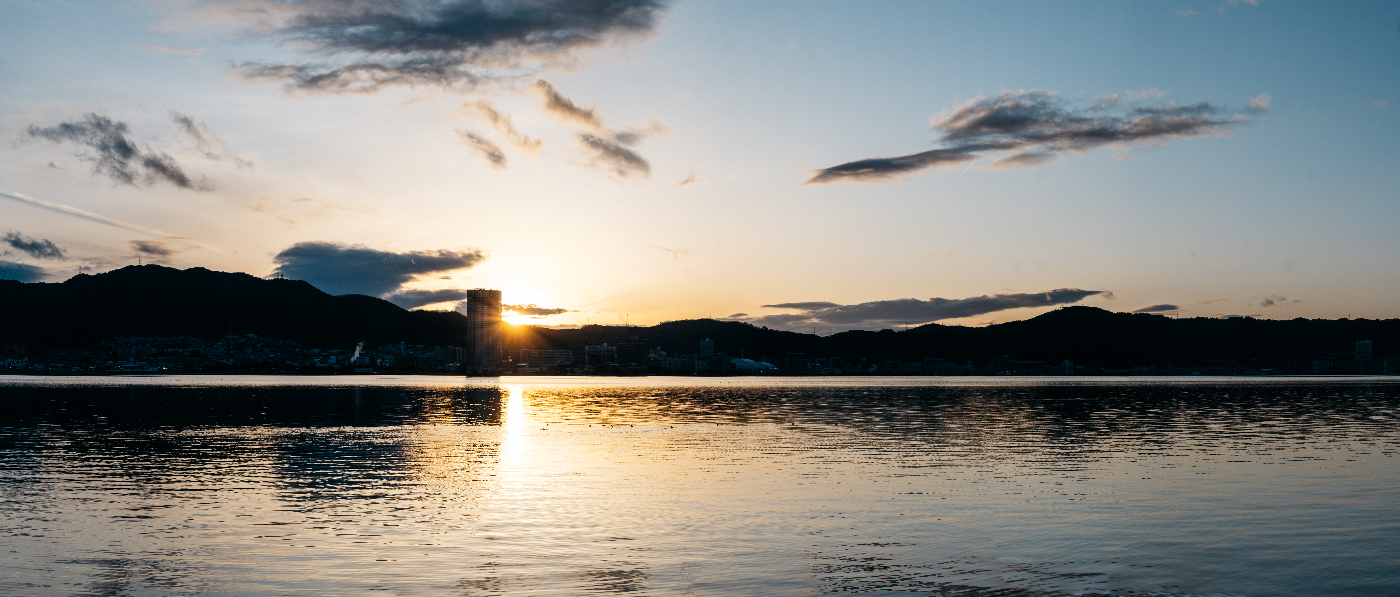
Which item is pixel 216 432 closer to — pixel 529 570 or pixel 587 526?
pixel 587 526

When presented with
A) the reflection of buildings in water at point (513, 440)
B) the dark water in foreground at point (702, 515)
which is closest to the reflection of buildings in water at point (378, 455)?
the dark water in foreground at point (702, 515)

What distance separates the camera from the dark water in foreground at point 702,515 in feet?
76.8

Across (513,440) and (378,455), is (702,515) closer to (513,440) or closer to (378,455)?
(378,455)

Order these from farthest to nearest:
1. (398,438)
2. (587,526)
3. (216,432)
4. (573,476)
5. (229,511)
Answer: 1. (216,432)
2. (398,438)
3. (573,476)
4. (229,511)
5. (587,526)

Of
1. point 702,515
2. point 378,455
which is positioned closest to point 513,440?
point 378,455

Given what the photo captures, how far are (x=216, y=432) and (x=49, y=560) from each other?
5636 cm

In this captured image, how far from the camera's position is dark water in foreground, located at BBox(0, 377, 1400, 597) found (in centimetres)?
2342

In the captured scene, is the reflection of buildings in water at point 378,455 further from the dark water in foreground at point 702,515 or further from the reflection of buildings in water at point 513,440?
the reflection of buildings in water at point 513,440

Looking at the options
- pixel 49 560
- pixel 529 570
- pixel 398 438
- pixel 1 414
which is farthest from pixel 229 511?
pixel 1 414

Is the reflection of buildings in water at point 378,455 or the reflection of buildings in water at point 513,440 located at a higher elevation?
the reflection of buildings in water at point 378,455

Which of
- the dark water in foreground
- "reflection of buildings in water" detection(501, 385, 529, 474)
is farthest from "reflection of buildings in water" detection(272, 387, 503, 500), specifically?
"reflection of buildings in water" detection(501, 385, 529, 474)

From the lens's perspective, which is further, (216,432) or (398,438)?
(216,432)

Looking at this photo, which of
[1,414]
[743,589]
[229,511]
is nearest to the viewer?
[743,589]

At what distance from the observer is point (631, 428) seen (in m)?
81.3
